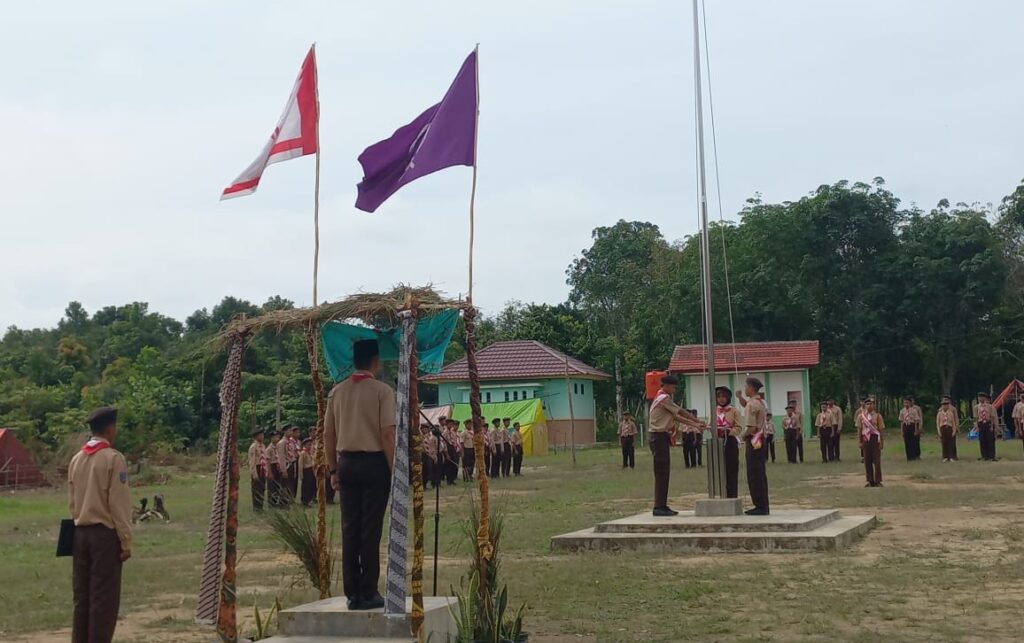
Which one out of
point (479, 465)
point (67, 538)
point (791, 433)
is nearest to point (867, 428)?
point (791, 433)

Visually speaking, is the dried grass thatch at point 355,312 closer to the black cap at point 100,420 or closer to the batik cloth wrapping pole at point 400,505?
the batik cloth wrapping pole at point 400,505

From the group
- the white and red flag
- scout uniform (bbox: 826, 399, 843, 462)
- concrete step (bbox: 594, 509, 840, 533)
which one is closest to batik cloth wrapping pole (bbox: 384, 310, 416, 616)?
the white and red flag

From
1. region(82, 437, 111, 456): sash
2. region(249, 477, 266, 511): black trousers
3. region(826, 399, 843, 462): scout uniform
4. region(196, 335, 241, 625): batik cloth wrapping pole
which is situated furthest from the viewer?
region(826, 399, 843, 462): scout uniform

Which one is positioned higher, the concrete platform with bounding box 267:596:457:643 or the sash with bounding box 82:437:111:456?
the sash with bounding box 82:437:111:456

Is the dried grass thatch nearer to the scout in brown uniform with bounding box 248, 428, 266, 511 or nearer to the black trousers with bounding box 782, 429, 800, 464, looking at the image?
the scout in brown uniform with bounding box 248, 428, 266, 511

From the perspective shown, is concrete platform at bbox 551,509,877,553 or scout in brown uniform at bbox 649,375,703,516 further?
scout in brown uniform at bbox 649,375,703,516

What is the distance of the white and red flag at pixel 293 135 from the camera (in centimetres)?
952

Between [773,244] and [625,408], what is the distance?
11.1 m

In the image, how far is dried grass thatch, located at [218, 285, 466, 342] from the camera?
308 inches

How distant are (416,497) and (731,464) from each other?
867cm

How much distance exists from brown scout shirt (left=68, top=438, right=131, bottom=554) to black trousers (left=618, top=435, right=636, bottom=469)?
944 inches

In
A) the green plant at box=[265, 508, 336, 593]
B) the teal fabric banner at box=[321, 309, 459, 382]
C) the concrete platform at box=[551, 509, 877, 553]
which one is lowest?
the concrete platform at box=[551, 509, 877, 553]

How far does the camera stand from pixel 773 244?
4988cm

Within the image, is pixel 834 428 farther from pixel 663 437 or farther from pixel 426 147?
pixel 426 147
